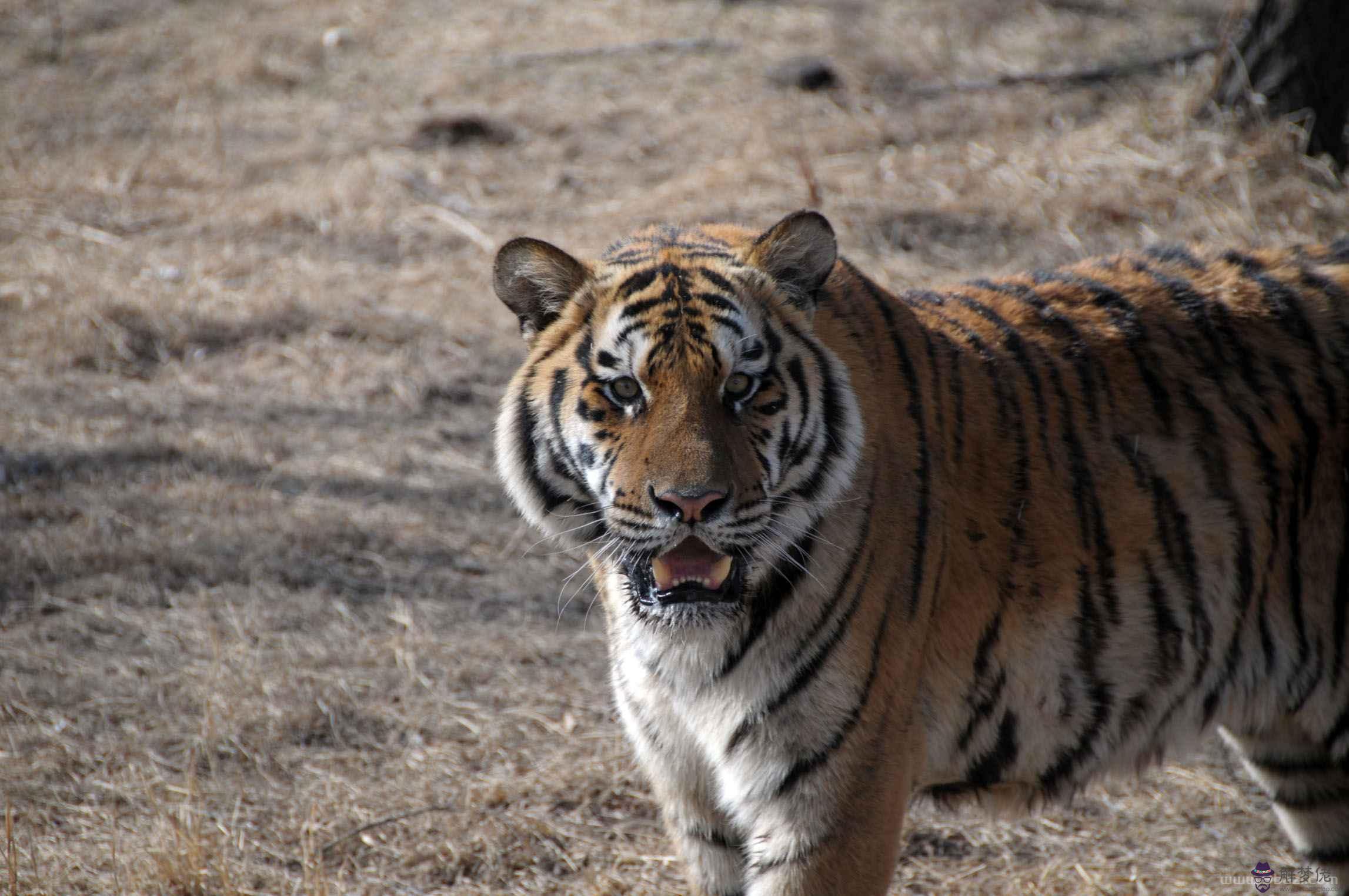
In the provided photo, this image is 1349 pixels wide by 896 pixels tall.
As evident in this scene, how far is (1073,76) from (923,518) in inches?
229

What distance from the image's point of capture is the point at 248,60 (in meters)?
8.89

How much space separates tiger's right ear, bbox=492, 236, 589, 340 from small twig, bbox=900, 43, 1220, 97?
5.59 meters

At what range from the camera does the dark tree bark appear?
18.2ft

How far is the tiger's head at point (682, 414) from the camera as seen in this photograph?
2113 millimetres

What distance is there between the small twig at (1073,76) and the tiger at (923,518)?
15.9 ft

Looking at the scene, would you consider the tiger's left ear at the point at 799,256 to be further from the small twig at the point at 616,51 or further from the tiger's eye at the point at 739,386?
the small twig at the point at 616,51

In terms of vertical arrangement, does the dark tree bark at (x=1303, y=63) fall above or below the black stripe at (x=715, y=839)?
above

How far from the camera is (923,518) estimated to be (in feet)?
7.73

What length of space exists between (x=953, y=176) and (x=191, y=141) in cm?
486

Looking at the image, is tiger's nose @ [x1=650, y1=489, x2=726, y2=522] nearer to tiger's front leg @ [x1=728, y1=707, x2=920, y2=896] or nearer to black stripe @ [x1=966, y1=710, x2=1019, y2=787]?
tiger's front leg @ [x1=728, y1=707, x2=920, y2=896]

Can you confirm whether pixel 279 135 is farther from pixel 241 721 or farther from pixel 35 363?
pixel 241 721

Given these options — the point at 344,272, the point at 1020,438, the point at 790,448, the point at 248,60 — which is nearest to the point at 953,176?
the point at 344,272

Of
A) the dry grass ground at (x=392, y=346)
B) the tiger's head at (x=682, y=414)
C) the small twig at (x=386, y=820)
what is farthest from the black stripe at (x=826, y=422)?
the small twig at (x=386, y=820)

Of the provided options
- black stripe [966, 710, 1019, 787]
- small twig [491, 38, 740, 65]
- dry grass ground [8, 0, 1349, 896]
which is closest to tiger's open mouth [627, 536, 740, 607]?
black stripe [966, 710, 1019, 787]
